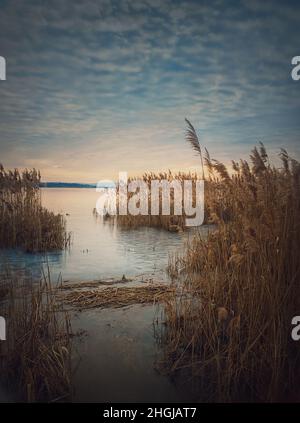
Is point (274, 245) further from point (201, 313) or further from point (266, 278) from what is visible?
point (201, 313)

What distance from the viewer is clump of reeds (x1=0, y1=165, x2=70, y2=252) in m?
8.56

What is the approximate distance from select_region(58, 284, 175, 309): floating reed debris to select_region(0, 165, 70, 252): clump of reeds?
12.1ft

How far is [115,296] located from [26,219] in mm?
4965

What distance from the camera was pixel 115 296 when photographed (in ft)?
16.2

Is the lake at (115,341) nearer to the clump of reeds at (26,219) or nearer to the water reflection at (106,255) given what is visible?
the water reflection at (106,255)

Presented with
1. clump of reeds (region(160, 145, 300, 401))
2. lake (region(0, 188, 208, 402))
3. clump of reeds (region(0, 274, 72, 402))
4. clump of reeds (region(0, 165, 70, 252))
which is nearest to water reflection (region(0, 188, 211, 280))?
lake (region(0, 188, 208, 402))

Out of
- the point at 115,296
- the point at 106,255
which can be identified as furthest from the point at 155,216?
the point at 115,296

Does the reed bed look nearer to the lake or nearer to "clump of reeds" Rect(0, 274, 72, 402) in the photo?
the lake

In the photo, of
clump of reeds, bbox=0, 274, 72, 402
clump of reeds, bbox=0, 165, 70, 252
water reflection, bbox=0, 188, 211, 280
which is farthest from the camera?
clump of reeds, bbox=0, 165, 70, 252

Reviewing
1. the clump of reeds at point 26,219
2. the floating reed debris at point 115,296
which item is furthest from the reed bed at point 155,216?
the floating reed debris at point 115,296

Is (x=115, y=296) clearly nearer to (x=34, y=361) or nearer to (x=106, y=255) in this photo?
(x=34, y=361)

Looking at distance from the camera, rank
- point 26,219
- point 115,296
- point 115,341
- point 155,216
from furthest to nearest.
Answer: point 155,216 < point 26,219 < point 115,296 < point 115,341

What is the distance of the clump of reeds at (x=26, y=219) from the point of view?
337 inches

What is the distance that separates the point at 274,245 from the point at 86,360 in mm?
1975
